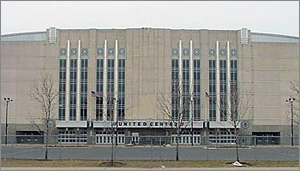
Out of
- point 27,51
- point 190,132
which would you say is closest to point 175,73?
point 190,132

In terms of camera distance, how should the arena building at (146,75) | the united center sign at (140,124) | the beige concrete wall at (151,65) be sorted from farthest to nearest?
the beige concrete wall at (151,65) < the arena building at (146,75) < the united center sign at (140,124)

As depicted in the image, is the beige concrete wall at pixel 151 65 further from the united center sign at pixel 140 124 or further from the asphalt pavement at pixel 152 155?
the asphalt pavement at pixel 152 155

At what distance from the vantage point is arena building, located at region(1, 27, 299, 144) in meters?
76.9

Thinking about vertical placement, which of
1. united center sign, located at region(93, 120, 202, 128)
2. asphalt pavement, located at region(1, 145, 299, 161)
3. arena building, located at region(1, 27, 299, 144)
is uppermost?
arena building, located at region(1, 27, 299, 144)

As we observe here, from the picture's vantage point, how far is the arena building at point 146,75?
76938 millimetres

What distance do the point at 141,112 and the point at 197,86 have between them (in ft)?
36.2

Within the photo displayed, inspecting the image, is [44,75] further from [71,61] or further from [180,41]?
[180,41]

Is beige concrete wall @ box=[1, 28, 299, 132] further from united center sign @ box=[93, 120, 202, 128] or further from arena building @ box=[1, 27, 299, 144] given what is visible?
united center sign @ box=[93, 120, 202, 128]

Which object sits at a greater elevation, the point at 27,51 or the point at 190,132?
the point at 27,51

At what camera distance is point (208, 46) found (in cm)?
7844

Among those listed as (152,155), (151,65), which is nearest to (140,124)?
(151,65)

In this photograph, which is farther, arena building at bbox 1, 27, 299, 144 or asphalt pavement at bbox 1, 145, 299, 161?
arena building at bbox 1, 27, 299, 144

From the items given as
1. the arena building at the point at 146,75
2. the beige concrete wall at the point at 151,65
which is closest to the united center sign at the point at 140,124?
the arena building at the point at 146,75

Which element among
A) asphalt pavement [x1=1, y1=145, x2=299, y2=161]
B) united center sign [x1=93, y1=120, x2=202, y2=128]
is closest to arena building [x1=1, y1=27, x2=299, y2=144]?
united center sign [x1=93, y1=120, x2=202, y2=128]
